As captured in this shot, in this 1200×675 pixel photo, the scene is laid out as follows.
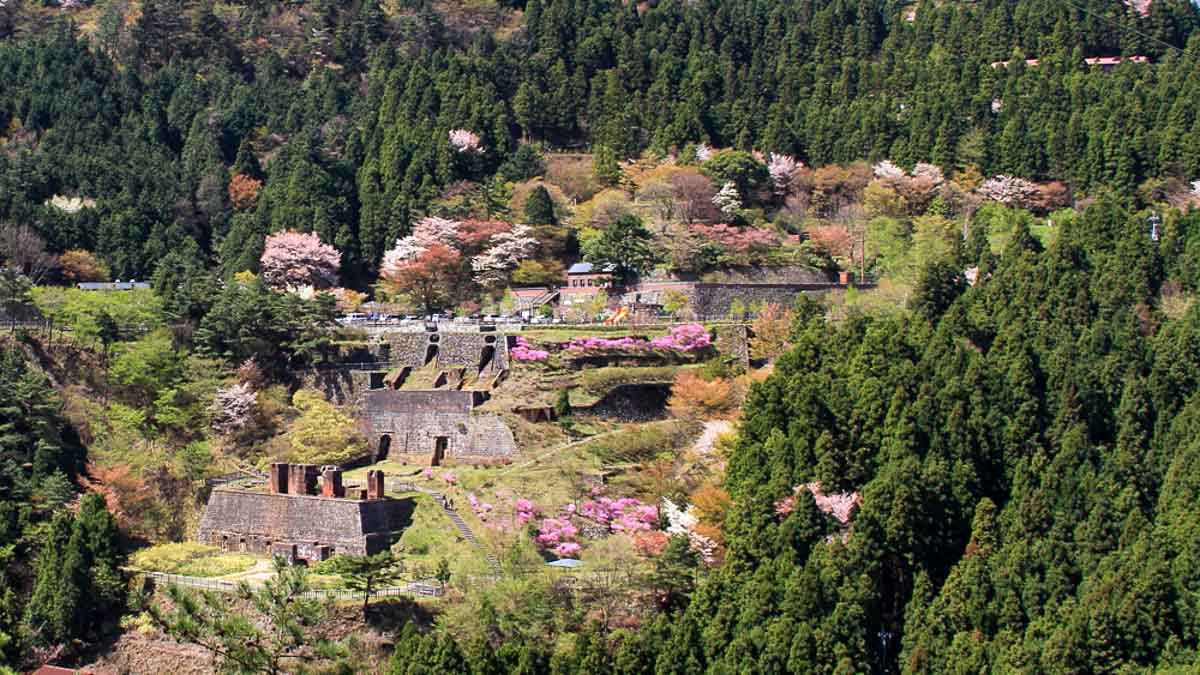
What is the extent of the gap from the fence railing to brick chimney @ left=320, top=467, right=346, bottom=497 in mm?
3666

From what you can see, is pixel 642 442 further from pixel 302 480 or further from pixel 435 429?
pixel 302 480

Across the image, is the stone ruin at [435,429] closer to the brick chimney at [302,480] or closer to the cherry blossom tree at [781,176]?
the brick chimney at [302,480]

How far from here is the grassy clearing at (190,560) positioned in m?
49.1

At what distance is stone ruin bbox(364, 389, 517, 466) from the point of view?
54.2 metres

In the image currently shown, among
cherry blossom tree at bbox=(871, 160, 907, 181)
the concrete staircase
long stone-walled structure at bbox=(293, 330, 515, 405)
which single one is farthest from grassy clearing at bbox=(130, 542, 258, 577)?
cherry blossom tree at bbox=(871, 160, 907, 181)

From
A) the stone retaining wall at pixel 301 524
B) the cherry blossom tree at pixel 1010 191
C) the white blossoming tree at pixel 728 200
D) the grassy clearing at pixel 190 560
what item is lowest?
the grassy clearing at pixel 190 560

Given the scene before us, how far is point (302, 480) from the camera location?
51188 millimetres

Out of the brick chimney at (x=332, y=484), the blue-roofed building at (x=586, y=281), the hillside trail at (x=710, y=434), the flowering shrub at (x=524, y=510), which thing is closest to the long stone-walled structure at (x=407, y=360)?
the blue-roofed building at (x=586, y=281)

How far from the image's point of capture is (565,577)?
156 ft

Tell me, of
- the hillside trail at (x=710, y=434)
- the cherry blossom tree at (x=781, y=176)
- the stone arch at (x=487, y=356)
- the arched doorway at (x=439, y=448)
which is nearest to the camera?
the hillside trail at (x=710, y=434)

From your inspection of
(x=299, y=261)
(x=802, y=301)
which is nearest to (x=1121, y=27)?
(x=802, y=301)

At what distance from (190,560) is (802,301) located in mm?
18043

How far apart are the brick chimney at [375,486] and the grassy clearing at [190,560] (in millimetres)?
3149

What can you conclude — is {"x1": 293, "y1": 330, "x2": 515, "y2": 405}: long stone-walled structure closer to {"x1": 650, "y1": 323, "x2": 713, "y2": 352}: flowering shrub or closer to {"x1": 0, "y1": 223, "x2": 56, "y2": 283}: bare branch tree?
{"x1": 650, "y1": 323, "x2": 713, "y2": 352}: flowering shrub
